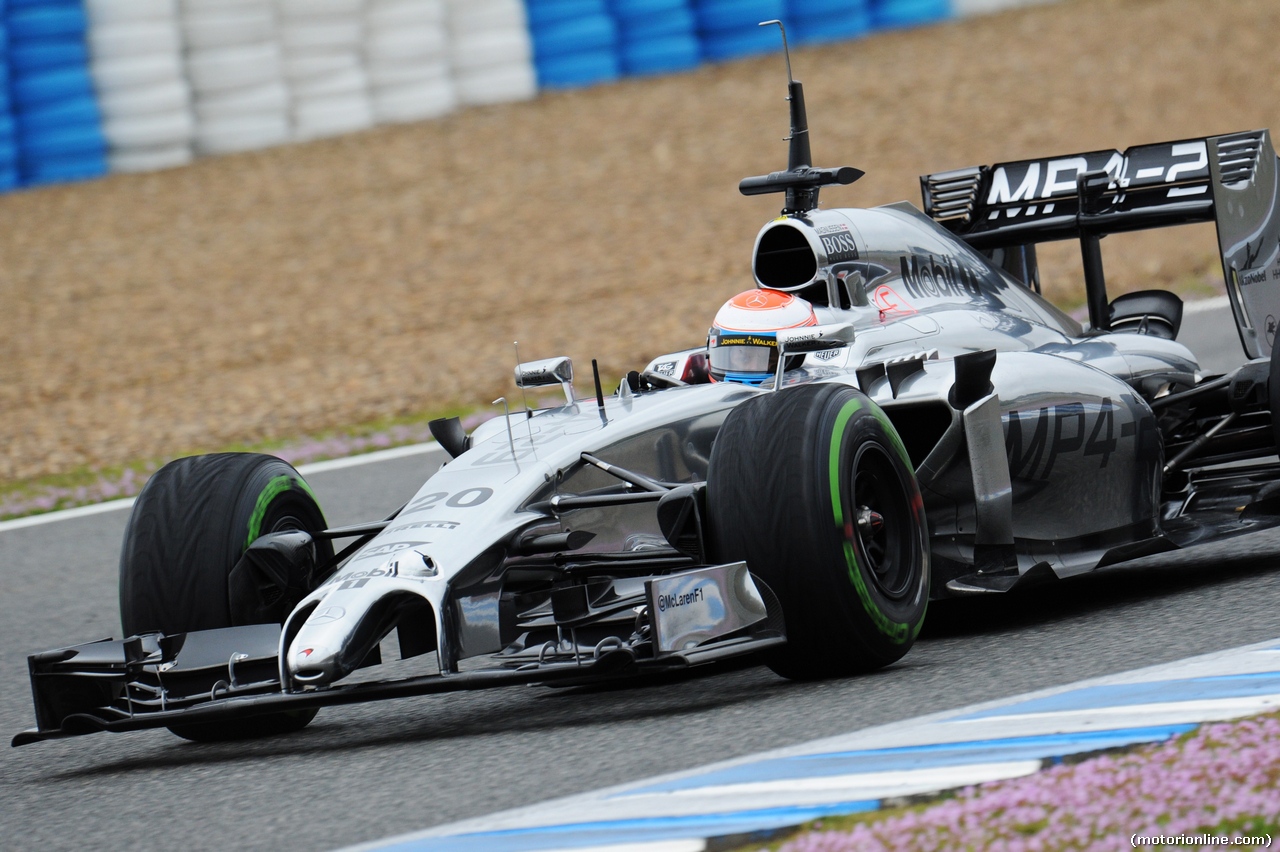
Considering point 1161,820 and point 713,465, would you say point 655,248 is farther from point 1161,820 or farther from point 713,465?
point 1161,820

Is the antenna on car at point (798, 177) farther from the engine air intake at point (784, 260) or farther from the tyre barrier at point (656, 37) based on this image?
the tyre barrier at point (656, 37)

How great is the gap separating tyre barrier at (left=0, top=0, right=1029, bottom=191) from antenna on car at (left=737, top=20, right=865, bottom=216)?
35.5ft

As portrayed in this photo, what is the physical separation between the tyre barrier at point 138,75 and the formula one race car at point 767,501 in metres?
10.9

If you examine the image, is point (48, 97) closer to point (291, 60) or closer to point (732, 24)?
point (291, 60)

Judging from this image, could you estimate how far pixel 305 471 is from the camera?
38.1 feet

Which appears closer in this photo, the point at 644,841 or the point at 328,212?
the point at 644,841

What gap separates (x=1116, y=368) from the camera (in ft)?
23.6

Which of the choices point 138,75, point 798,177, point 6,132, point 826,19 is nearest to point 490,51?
point 138,75

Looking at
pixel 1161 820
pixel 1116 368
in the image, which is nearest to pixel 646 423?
pixel 1116 368

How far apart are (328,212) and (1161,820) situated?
16.4 m

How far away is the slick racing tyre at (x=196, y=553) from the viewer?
563cm

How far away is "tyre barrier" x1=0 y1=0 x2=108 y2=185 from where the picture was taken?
16.1 meters

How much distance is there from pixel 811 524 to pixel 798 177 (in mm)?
2511

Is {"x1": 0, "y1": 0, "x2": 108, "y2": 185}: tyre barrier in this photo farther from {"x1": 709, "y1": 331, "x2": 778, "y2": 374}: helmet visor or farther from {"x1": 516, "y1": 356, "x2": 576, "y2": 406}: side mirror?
{"x1": 709, "y1": 331, "x2": 778, "y2": 374}: helmet visor
